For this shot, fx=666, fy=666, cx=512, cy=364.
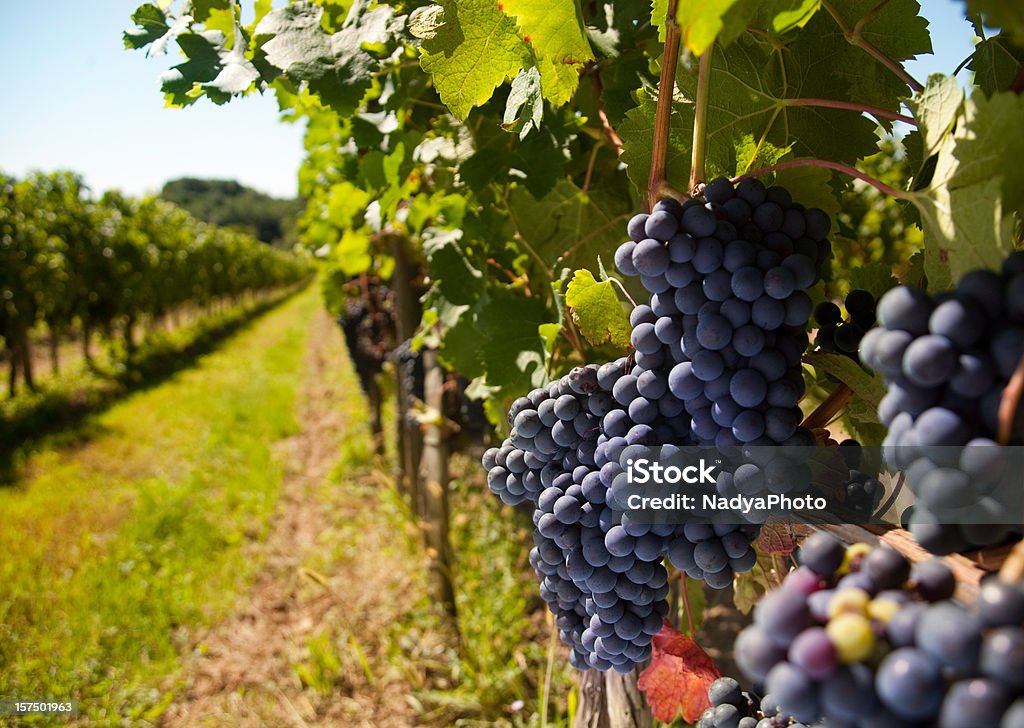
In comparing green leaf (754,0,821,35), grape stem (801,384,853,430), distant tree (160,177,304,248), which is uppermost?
distant tree (160,177,304,248)

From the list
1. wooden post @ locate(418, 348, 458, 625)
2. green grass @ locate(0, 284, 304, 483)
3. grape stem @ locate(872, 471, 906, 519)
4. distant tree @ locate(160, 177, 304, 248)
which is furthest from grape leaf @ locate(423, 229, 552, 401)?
distant tree @ locate(160, 177, 304, 248)

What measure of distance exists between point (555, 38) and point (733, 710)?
102 cm

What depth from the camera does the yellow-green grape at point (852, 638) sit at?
47 centimetres

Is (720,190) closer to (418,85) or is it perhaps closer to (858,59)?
(858,59)

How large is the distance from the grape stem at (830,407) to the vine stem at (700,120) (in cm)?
33

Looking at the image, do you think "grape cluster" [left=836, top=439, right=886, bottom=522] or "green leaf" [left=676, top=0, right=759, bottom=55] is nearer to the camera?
"green leaf" [left=676, top=0, right=759, bottom=55]

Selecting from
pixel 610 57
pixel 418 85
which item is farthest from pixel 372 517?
pixel 610 57

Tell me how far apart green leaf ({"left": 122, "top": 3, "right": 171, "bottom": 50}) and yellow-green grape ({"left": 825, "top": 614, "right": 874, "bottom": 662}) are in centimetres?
186

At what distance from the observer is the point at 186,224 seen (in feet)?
75.8

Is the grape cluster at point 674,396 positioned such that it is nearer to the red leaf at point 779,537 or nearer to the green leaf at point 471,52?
the red leaf at point 779,537

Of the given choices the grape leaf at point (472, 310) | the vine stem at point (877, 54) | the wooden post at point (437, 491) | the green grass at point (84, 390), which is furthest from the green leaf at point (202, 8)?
the green grass at point (84, 390)

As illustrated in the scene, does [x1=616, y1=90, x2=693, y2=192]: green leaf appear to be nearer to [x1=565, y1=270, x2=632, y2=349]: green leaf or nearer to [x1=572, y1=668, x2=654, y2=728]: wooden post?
[x1=565, y1=270, x2=632, y2=349]: green leaf

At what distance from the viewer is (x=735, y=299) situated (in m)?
0.78

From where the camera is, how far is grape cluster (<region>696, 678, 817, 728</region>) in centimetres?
93
